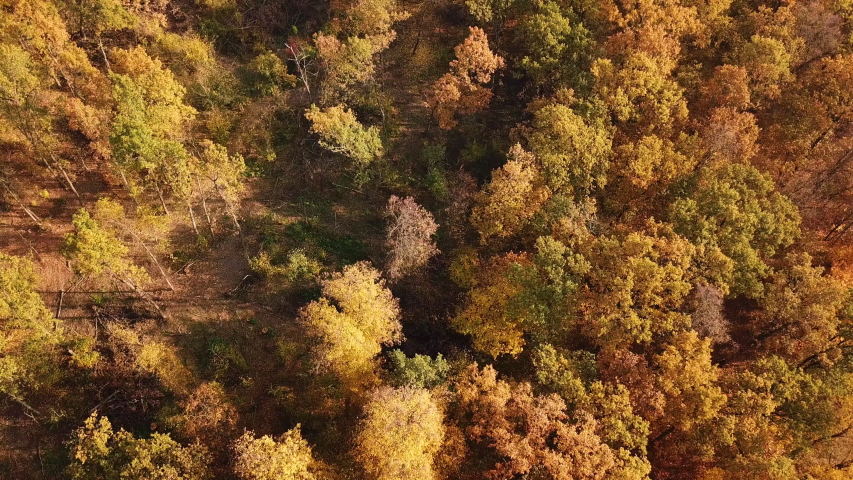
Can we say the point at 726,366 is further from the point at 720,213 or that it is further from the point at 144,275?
the point at 144,275

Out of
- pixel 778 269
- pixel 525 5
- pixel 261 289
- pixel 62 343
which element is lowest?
pixel 62 343

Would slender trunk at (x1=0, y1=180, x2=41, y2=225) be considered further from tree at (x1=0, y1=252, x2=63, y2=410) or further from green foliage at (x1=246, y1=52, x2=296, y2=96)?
green foliage at (x1=246, y1=52, x2=296, y2=96)

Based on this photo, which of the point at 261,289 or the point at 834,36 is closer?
the point at 261,289

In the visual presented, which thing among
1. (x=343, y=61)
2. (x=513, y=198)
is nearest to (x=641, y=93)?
(x=513, y=198)

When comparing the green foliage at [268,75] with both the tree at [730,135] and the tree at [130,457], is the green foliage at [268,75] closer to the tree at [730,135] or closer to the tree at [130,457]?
the tree at [130,457]

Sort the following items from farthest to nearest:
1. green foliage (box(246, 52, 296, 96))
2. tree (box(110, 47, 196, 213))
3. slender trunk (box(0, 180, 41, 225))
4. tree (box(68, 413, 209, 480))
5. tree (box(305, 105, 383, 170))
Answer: green foliage (box(246, 52, 296, 96)) < tree (box(305, 105, 383, 170)) < slender trunk (box(0, 180, 41, 225)) < tree (box(110, 47, 196, 213)) < tree (box(68, 413, 209, 480))

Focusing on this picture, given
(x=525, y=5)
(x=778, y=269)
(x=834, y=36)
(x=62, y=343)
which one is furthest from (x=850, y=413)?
(x=62, y=343)

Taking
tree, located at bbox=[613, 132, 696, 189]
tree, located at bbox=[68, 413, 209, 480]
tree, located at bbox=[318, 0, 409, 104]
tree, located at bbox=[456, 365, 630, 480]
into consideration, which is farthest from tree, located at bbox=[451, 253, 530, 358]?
tree, located at bbox=[318, 0, 409, 104]

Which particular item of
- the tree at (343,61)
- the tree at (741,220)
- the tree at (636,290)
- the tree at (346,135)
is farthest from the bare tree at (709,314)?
the tree at (343,61)
